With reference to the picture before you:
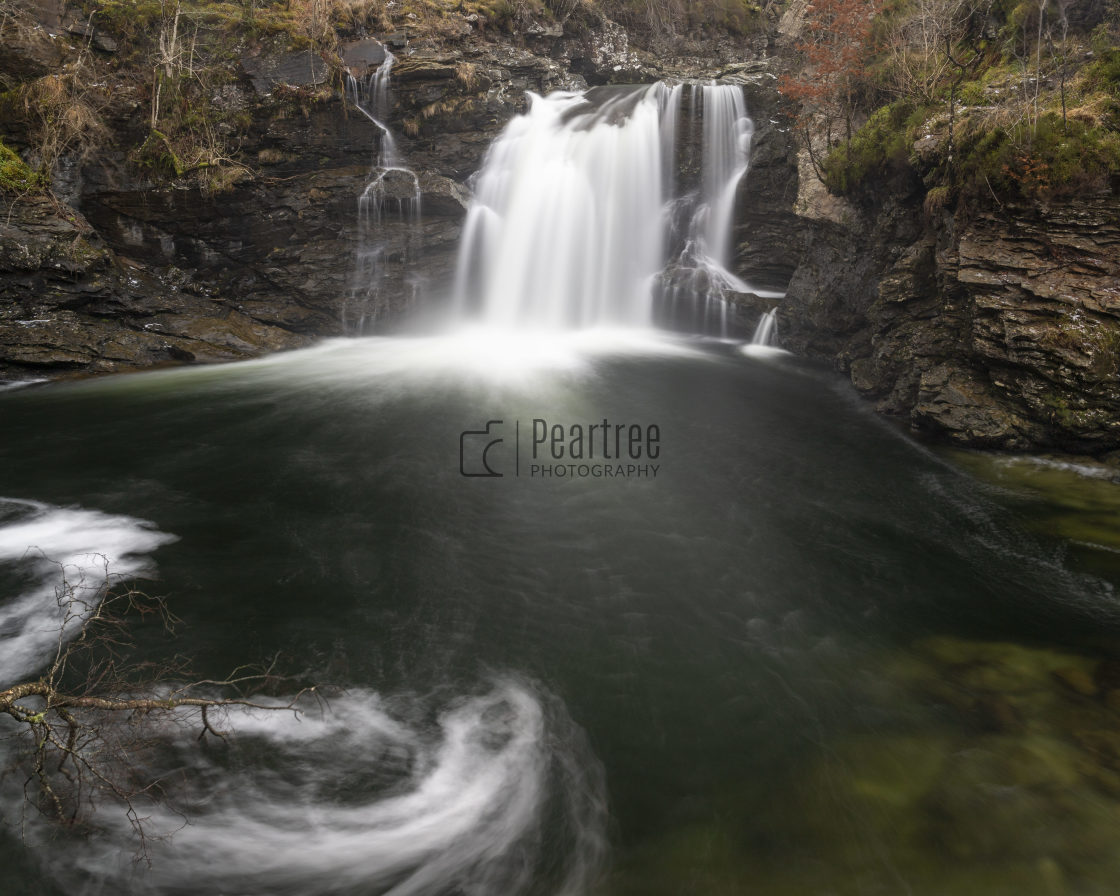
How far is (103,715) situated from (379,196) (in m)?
14.9

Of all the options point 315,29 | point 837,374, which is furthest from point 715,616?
point 315,29

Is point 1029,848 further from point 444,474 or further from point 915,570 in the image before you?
point 444,474

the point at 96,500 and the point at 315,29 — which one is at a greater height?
the point at 315,29

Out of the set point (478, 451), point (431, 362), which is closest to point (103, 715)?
point (478, 451)

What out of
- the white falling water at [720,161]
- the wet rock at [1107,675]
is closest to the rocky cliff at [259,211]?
the white falling water at [720,161]

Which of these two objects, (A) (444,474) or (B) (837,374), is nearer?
(A) (444,474)

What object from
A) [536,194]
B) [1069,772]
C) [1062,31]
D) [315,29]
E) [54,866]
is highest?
[315,29]

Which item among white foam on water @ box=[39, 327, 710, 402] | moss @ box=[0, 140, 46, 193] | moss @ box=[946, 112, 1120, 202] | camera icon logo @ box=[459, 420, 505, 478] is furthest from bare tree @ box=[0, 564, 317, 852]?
moss @ box=[0, 140, 46, 193]

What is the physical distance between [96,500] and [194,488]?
1.01 meters

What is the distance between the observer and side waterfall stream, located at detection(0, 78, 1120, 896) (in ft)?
10.9

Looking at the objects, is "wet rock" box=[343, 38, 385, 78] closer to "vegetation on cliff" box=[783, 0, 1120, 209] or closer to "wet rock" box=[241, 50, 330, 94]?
"wet rock" box=[241, 50, 330, 94]

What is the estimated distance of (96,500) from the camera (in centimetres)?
719

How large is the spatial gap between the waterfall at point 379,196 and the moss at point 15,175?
6705 millimetres

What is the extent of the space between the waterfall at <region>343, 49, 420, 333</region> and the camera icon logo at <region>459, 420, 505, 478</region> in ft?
27.3
